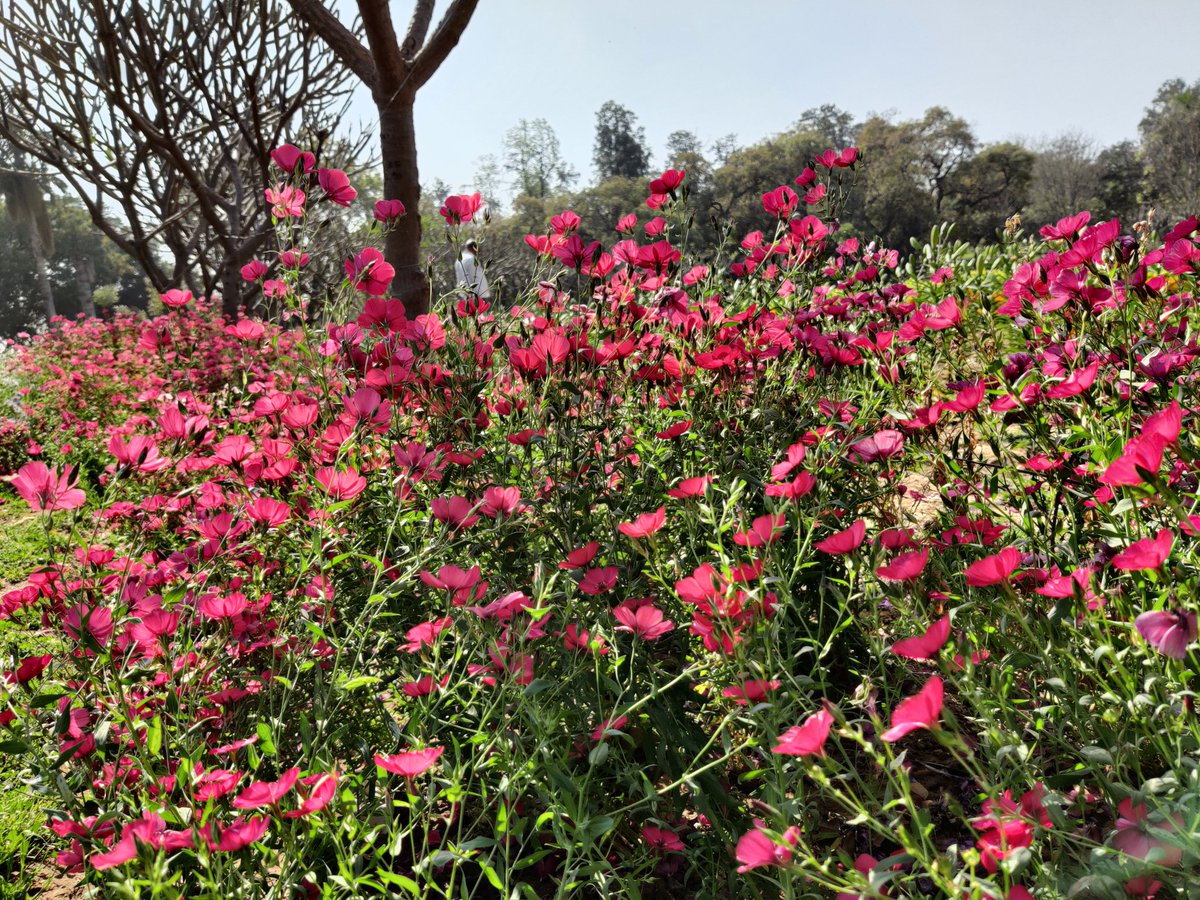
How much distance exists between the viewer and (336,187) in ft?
5.94

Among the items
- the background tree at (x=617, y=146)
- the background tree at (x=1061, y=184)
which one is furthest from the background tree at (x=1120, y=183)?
the background tree at (x=617, y=146)

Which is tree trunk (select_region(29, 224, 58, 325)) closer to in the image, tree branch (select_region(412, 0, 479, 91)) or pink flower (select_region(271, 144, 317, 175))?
tree branch (select_region(412, 0, 479, 91))

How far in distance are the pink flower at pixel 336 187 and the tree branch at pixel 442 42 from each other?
1.42m

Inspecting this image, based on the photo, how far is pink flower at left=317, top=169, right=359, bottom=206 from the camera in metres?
1.76

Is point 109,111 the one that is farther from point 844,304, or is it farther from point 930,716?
point 930,716

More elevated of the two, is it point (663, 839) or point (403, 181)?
point (403, 181)

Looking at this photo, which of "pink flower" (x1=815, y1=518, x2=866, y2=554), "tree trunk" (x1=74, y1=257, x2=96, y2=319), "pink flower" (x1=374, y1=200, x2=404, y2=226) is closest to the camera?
"pink flower" (x1=815, y1=518, x2=866, y2=554)

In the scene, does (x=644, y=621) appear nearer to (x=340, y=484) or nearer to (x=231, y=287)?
(x=340, y=484)

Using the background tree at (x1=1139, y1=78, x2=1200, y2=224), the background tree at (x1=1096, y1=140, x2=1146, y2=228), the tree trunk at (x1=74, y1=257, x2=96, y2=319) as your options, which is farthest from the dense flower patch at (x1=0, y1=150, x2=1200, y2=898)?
the tree trunk at (x1=74, y1=257, x2=96, y2=319)

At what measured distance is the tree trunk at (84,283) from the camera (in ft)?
137

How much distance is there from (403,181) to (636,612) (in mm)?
2315

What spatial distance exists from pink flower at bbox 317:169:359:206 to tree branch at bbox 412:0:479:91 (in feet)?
4.65

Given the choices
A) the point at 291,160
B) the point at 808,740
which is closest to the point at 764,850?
the point at 808,740

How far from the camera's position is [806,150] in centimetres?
3616
